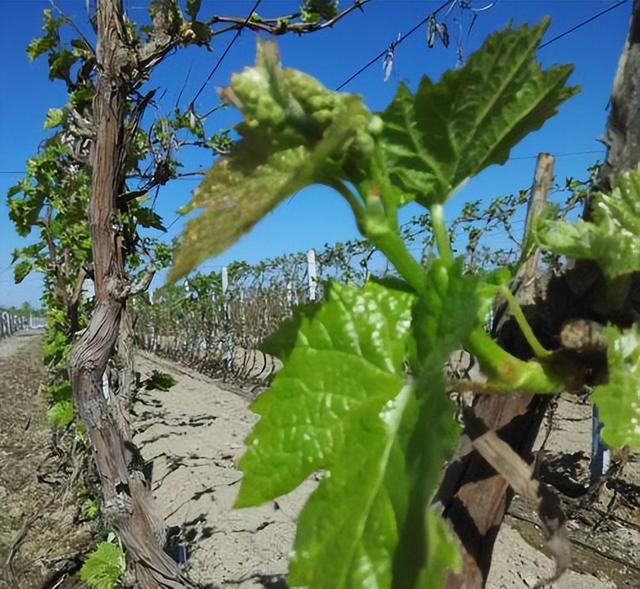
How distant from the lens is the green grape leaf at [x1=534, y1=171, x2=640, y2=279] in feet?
1.39

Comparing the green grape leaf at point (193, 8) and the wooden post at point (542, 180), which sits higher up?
the green grape leaf at point (193, 8)

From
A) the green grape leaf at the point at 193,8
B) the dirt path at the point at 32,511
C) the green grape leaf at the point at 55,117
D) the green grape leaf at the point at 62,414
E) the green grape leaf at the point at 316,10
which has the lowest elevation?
the dirt path at the point at 32,511

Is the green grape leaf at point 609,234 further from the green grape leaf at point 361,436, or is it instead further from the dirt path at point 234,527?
the dirt path at point 234,527

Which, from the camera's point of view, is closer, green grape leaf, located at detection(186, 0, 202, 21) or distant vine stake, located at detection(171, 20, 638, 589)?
distant vine stake, located at detection(171, 20, 638, 589)

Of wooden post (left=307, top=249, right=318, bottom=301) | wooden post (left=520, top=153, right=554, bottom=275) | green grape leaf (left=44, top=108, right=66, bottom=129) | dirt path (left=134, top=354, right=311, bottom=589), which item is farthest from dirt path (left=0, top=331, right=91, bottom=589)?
wooden post (left=307, top=249, right=318, bottom=301)

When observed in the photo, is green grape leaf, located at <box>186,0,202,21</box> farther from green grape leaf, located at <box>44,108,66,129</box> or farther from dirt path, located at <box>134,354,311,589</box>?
dirt path, located at <box>134,354,311,589</box>

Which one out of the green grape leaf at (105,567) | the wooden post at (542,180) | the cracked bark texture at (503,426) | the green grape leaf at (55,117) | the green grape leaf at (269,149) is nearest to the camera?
the green grape leaf at (269,149)

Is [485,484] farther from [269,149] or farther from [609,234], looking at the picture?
[269,149]

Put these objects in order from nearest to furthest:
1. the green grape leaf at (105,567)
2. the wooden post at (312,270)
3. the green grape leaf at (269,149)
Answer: the green grape leaf at (269,149)
the green grape leaf at (105,567)
the wooden post at (312,270)

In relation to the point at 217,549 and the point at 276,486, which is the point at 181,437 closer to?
the point at 217,549

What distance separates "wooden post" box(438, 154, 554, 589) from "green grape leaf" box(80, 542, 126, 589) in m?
2.65

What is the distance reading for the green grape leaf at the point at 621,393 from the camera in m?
0.41

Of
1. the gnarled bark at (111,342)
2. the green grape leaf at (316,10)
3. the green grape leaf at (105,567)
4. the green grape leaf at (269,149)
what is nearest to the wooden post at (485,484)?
the green grape leaf at (269,149)

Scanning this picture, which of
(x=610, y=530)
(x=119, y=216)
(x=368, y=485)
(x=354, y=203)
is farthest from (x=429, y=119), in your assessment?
(x=610, y=530)
